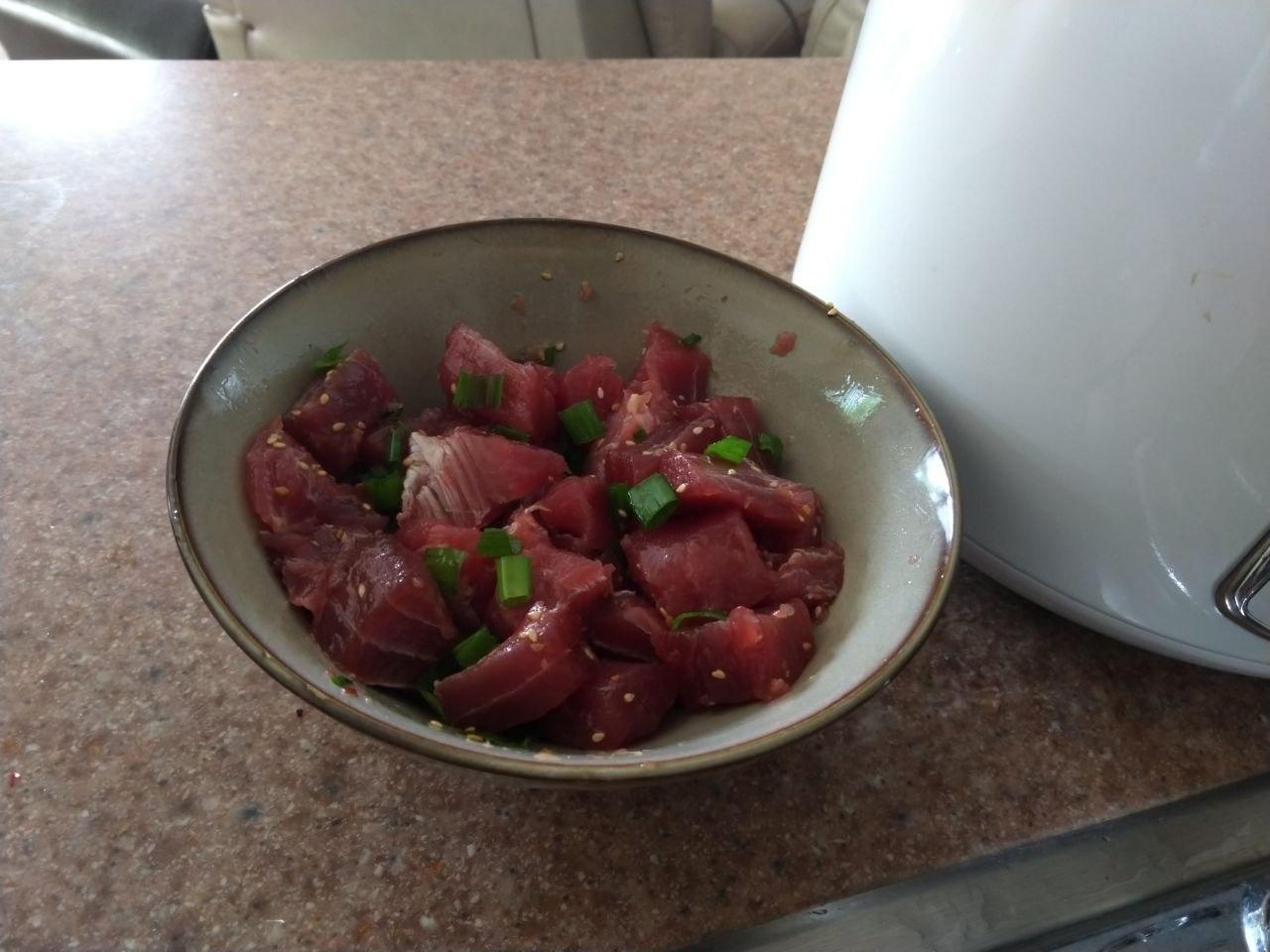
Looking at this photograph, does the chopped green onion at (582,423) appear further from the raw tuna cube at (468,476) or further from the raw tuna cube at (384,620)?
the raw tuna cube at (384,620)

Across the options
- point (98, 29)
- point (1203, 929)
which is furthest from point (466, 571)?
point (98, 29)

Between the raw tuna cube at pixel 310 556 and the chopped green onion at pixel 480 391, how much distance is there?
145 millimetres

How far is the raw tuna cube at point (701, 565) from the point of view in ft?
2.11

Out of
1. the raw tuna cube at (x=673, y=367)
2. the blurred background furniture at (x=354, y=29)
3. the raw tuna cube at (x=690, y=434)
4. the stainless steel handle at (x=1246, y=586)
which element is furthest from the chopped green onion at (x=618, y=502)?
the blurred background furniture at (x=354, y=29)

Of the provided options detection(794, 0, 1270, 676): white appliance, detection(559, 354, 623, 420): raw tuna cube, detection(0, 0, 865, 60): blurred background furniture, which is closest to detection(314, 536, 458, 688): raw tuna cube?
detection(559, 354, 623, 420): raw tuna cube

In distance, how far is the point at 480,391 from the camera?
0.76 metres

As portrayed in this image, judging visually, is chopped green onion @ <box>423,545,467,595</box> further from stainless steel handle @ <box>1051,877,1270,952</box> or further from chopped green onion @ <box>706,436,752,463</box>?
stainless steel handle @ <box>1051,877,1270,952</box>

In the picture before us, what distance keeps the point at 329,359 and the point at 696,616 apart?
0.35 m

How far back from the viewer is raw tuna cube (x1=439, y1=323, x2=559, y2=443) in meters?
0.76

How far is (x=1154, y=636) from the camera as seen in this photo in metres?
0.68

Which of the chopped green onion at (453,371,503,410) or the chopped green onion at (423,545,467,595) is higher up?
the chopped green onion at (453,371,503,410)

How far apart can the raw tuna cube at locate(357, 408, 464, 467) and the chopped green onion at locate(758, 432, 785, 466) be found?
0.25 m

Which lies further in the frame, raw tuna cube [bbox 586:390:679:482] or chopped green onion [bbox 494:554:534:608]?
raw tuna cube [bbox 586:390:679:482]

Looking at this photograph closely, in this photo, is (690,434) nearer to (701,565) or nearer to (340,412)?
(701,565)
